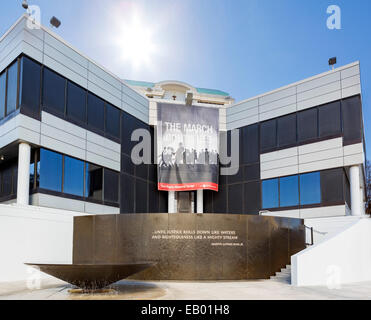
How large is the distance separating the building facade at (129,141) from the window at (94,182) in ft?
0.20

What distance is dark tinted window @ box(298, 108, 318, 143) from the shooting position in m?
23.9

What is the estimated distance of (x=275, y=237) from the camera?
15.7 m

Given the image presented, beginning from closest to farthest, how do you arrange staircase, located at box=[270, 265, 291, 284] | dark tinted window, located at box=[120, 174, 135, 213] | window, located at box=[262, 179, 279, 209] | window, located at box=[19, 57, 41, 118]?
1. staircase, located at box=[270, 265, 291, 284]
2. window, located at box=[19, 57, 41, 118]
3. dark tinted window, located at box=[120, 174, 135, 213]
4. window, located at box=[262, 179, 279, 209]

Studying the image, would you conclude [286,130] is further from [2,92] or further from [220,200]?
[2,92]

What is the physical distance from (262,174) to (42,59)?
47.7ft

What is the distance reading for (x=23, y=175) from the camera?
17.4 m

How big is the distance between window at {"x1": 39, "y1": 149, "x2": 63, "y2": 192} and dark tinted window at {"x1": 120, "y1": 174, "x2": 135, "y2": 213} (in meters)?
5.27

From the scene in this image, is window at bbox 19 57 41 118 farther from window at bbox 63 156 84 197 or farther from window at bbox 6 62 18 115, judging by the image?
window at bbox 63 156 84 197

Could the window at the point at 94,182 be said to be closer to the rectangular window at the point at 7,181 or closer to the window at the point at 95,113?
the window at the point at 95,113

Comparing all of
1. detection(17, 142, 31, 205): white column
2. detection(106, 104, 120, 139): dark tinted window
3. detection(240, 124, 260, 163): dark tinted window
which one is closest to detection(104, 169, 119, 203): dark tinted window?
detection(106, 104, 120, 139): dark tinted window

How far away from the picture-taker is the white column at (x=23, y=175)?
1720 centimetres

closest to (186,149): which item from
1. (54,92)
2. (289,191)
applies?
(289,191)

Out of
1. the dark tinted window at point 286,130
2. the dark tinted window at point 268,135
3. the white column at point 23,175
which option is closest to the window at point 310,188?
the dark tinted window at point 286,130
